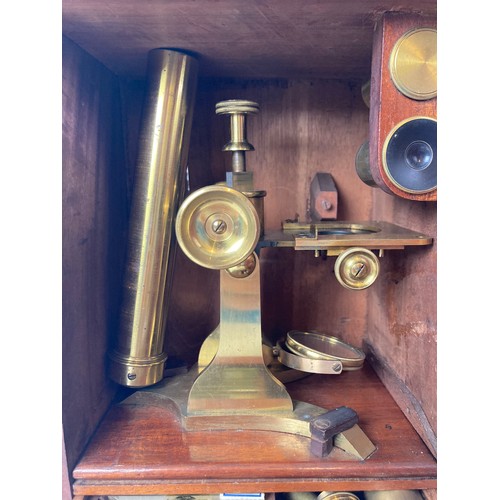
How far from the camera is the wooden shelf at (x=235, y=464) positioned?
1.02 m

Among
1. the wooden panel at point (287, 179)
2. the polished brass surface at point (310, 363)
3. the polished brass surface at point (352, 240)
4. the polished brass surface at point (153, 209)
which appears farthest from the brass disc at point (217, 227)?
the wooden panel at point (287, 179)

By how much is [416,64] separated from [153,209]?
70 centimetres

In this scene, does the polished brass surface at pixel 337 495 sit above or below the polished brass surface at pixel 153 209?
below

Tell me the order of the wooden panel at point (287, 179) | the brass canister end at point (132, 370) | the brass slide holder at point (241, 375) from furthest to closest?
the wooden panel at point (287, 179), the brass canister end at point (132, 370), the brass slide holder at point (241, 375)

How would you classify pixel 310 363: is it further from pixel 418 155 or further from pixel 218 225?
pixel 418 155

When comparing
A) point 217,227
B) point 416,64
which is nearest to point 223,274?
point 217,227

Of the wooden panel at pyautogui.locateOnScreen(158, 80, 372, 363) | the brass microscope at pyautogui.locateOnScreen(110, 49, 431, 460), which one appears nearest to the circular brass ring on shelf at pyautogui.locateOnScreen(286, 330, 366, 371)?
the brass microscope at pyautogui.locateOnScreen(110, 49, 431, 460)

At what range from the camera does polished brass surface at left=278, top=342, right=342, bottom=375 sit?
47.1 inches

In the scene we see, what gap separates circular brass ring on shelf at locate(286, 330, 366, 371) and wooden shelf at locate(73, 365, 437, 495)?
164 mm

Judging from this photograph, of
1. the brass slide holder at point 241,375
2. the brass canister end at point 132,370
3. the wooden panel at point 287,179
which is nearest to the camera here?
the brass slide holder at point 241,375

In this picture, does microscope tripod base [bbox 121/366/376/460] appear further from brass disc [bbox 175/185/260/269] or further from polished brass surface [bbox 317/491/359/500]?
brass disc [bbox 175/185/260/269]

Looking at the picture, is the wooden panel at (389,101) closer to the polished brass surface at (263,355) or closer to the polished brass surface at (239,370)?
the polished brass surface at (239,370)

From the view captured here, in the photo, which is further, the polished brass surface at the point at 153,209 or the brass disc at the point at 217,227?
the polished brass surface at the point at 153,209

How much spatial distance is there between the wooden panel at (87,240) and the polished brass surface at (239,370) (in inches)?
10.3
